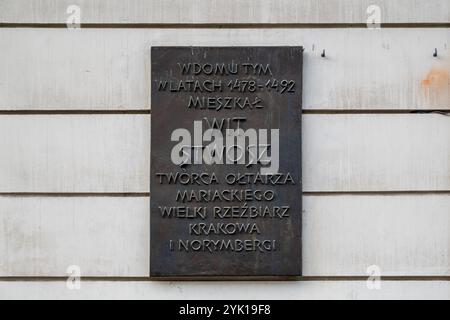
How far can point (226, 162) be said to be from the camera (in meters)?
4.96

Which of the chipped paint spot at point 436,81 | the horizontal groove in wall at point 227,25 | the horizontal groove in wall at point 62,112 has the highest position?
the horizontal groove in wall at point 227,25

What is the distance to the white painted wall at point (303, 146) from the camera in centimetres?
500

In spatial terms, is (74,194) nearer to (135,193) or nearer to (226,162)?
(135,193)

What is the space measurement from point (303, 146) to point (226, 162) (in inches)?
24.4

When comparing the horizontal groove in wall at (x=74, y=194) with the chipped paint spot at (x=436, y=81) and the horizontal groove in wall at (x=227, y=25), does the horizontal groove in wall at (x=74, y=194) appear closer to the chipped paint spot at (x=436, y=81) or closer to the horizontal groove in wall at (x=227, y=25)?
the horizontal groove in wall at (x=227, y=25)

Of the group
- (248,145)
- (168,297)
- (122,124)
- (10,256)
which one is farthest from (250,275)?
(10,256)

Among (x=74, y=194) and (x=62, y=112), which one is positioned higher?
(x=62, y=112)

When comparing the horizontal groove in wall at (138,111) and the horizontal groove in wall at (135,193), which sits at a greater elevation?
the horizontal groove in wall at (138,111)

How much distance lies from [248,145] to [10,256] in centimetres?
206

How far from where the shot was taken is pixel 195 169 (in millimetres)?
4949

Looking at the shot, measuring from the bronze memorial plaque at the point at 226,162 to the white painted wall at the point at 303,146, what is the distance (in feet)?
0.42

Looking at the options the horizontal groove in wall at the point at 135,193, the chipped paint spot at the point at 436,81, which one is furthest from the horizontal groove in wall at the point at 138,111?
the horizontal groove in wall at the point at 135,193

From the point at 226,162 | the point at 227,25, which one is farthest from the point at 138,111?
the point at 227,25
